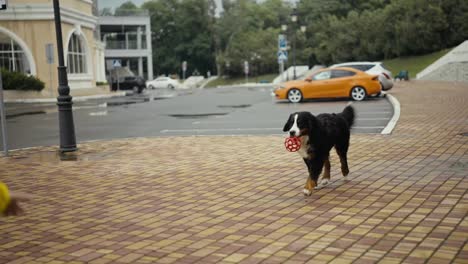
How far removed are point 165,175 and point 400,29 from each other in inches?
2255

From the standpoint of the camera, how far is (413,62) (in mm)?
59281

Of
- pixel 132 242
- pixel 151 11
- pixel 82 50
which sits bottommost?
pixel 132 242

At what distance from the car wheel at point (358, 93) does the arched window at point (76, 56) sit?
23262 mm

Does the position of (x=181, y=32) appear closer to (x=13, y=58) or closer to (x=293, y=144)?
(x=13, y=58)

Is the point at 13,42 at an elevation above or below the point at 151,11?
below

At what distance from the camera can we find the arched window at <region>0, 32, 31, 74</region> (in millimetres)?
37156

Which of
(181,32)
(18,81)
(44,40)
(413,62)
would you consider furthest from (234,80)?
(18,81)

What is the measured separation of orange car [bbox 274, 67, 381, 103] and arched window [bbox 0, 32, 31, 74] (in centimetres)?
2226

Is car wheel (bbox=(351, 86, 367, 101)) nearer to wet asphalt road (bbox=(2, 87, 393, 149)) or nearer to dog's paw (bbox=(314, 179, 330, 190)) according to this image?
wet asphalt road (bbox=(2, 87, 393, 149))

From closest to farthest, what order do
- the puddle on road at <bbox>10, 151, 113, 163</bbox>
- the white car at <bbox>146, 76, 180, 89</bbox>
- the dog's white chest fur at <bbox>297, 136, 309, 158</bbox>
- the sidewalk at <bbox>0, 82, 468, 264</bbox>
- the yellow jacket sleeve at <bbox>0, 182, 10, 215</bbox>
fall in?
the yellow jacket sleeve at <bbox>0, 182, 10, 215</bbox> → the sidewalk at <bbox>0, 82, 468, 264</bbox> → the dog's white chest fur at <bbox>297, 136, 309, 158</bbox> → the puddle on road at <bbox>10, 151, 113, 163</bbox> → the white car at <bbox>146, 76, 180, 89</bbox>

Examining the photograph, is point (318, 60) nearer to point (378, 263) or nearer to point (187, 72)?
point (187, 72)

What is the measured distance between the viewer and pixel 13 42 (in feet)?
120

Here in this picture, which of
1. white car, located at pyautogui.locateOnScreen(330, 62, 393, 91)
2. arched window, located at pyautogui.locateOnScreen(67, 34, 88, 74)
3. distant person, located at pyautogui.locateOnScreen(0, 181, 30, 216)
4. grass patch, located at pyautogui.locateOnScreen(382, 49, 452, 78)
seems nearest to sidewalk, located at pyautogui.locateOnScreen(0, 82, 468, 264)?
distant person, located at pyautogui.locateOnScreen(0, 181, 30, 216)

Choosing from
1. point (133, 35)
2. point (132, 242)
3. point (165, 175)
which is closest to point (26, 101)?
point (165, 175)
